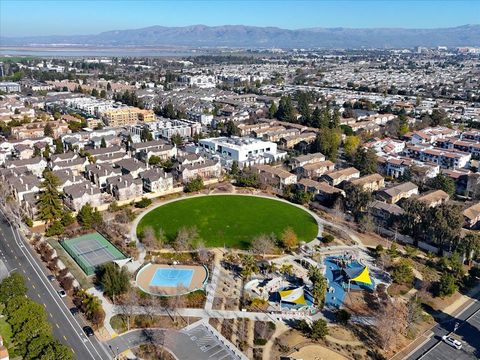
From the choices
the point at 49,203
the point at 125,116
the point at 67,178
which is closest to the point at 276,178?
the point at 67,178

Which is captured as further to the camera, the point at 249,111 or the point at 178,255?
the point at 249,111

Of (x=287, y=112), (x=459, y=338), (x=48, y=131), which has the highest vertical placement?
(x=287, y=112)

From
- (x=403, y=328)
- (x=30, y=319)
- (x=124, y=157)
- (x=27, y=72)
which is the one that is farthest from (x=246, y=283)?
(x=27, y=72)

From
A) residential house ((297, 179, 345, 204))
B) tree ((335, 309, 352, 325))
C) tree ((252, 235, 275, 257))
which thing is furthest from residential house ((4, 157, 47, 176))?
tree ((335, 309, 352, 325))

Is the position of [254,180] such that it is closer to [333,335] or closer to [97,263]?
[97,263]

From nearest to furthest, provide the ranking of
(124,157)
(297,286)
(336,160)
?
(297,286) < (124,157) < (336,160)

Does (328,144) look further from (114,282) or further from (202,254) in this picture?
(114,282)

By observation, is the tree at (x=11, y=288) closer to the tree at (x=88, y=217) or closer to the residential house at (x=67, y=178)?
the tree at (x=88, y=217)
